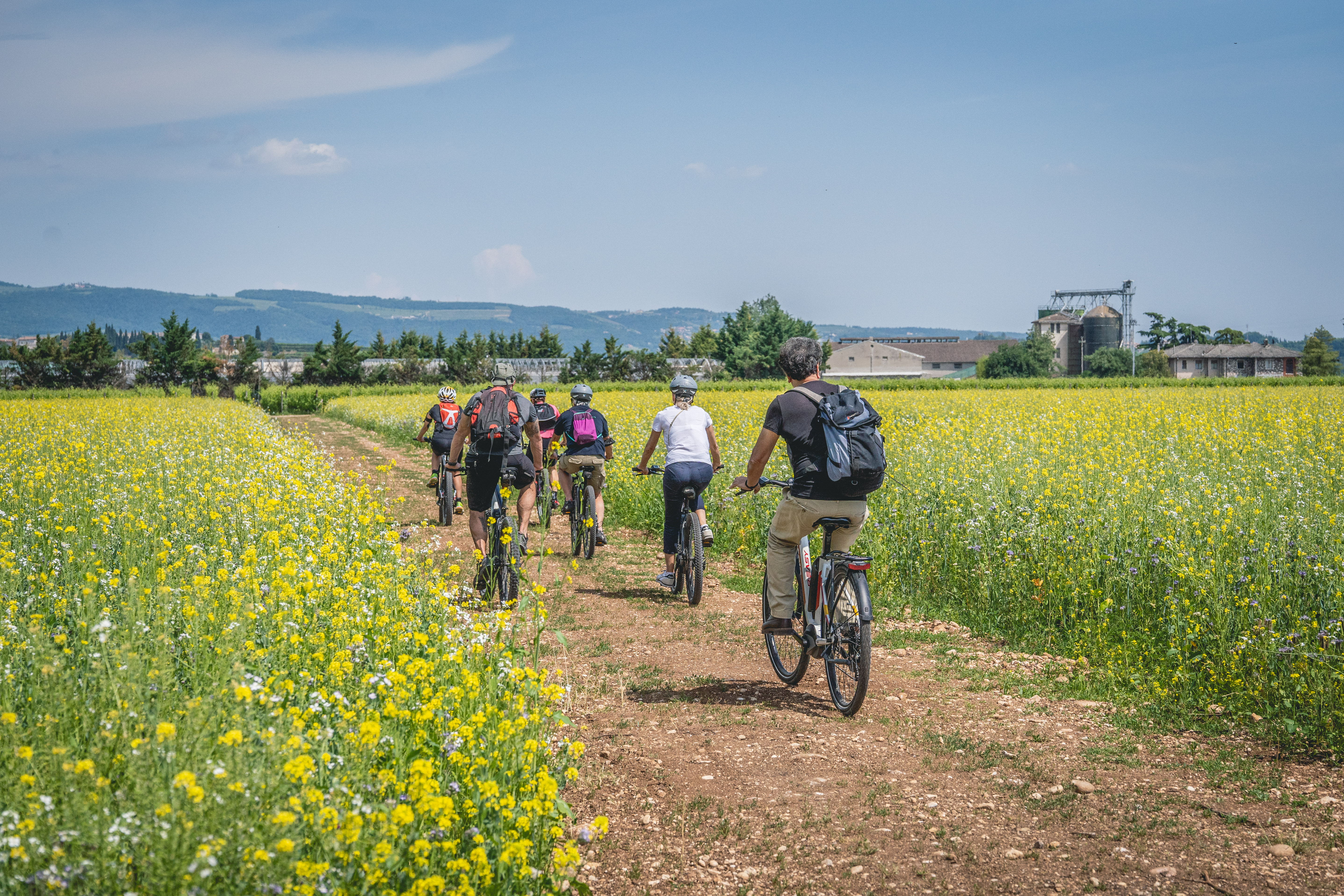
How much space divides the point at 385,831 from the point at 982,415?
2129 centimetres

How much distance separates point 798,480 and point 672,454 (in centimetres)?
349

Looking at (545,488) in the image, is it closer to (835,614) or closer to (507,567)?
(507,567)

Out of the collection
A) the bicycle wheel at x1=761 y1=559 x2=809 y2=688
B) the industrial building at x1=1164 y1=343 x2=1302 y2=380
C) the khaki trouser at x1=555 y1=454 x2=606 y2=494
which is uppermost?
the industrial building at x1=1164 y1=343 x2=1302 y2=380

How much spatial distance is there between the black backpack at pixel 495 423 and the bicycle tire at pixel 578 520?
10.7ft

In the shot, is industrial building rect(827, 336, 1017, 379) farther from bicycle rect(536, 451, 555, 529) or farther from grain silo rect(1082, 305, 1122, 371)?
bicycle rect(536, 451, 555, 529)

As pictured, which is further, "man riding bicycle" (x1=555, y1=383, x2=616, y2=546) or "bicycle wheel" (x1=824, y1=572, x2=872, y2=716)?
"man riding bicycle" (x1=555, y1=383, x2=616, y2=546)

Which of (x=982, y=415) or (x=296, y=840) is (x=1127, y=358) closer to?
(x=982, y=415)

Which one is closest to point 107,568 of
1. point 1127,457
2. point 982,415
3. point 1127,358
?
point 1127,457

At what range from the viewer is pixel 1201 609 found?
22.4ft

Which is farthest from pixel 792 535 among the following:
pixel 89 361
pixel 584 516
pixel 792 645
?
pixel 89 361

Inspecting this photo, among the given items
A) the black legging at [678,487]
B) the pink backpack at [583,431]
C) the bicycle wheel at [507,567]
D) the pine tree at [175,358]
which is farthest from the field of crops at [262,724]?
the pine tree at [175,358]

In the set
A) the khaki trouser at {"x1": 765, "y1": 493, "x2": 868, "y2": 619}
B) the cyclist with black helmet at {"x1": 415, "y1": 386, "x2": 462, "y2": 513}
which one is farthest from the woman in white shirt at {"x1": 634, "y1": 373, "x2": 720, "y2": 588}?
the cyclist with black helmet at {"x1": 415, "y1": 386, "x2": 462, "y2": 513}

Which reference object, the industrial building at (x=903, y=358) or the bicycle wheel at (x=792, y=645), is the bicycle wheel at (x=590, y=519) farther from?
the industrial building at (x=903, y=358)

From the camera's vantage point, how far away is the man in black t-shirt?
19.0 ft
